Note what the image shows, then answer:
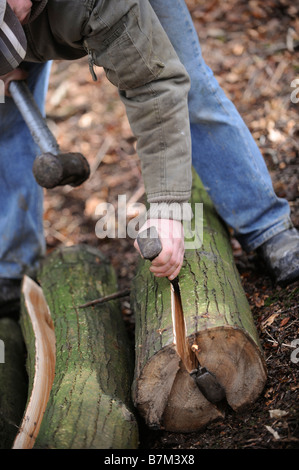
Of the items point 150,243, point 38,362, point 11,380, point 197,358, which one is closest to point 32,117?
point 150,243

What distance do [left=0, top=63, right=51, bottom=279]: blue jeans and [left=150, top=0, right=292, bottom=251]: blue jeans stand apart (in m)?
0.92

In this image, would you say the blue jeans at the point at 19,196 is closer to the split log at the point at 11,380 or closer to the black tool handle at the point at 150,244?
→ the split log at the point at 11,380

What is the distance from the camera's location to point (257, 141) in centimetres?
420

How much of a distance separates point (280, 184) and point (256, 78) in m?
1.79

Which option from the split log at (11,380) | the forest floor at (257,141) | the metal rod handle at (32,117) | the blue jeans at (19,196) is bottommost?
the forest floor at (257,141)

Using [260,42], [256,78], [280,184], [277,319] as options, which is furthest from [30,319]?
[260,42]

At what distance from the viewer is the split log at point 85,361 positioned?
6.29ft

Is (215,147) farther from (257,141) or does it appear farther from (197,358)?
(257,141)

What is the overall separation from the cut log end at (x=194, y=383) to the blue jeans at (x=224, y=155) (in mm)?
923

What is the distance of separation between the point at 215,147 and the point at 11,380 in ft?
5.59

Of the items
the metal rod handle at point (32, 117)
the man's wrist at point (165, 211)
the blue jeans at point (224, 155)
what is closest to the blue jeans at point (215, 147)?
the blue jeans at point (224, 155)

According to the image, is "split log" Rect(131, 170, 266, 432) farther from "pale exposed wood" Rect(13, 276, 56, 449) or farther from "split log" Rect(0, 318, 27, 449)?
"split log" Rect(0, 318, 27, 449)

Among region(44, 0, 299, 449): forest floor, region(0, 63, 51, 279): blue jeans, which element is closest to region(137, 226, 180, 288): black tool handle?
region(44, 0, 299, 449): forest floor

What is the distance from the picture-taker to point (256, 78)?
4918 mm
